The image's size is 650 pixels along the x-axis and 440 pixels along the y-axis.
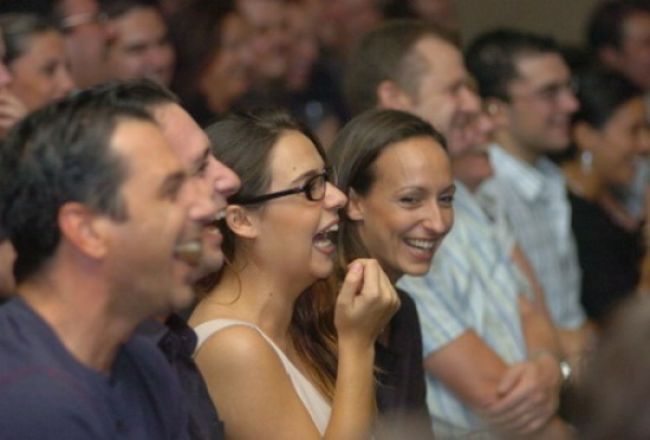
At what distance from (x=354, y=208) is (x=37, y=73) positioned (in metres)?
1.30

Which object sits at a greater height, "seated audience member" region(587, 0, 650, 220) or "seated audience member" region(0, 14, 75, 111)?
"seated audience member" region(0, 14, 75, 111)

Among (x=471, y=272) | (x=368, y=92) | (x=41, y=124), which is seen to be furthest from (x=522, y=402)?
(x=41, y=124)

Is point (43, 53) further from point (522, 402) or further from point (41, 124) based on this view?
point (41, 124)

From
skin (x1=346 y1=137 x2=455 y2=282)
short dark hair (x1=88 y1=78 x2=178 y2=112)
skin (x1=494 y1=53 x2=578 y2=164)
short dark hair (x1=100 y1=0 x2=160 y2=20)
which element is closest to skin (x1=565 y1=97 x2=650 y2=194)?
skin (x1=494 y1=53 x2=578 y2=164)

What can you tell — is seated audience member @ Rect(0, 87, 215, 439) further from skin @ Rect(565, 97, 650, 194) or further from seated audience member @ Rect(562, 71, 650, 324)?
skin @ Rect(565, 97, 650, 194)

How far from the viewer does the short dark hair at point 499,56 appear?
5.05 m

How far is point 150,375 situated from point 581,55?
4.15m

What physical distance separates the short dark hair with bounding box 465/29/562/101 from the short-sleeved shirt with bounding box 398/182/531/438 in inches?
42.4

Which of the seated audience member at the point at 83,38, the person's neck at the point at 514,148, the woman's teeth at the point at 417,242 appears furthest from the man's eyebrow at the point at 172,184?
the person's neck at the point at 514,148

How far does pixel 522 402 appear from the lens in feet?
11.9

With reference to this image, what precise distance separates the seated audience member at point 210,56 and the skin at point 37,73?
1.13m

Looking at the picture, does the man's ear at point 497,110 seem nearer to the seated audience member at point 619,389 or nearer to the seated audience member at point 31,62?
the seated audience member at point 31,62

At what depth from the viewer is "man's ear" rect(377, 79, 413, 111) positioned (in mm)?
4078

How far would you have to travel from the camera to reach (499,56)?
5.05 m
